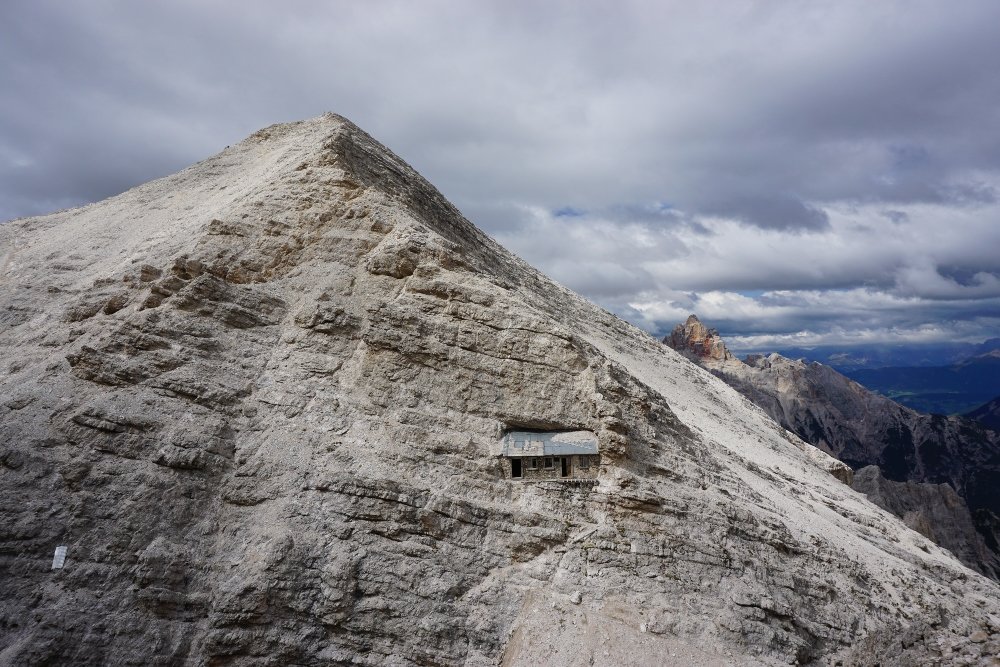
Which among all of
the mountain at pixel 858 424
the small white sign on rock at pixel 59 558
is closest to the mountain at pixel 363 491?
the small white sign on rock at pixel 59 558

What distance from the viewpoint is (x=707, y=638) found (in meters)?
17.0

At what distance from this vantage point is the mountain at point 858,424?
377 ft

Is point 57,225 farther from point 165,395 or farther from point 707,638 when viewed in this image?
point 707,638

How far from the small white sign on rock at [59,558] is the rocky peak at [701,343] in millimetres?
117421

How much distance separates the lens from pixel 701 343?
122 metres

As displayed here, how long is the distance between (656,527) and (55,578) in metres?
17.7

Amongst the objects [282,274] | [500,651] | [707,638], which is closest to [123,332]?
[282,274]

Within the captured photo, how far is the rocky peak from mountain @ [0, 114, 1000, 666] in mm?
99243

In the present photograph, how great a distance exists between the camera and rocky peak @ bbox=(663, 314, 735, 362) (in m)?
122

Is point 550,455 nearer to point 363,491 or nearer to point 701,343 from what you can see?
point 363,491

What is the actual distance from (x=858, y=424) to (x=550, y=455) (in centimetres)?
13830

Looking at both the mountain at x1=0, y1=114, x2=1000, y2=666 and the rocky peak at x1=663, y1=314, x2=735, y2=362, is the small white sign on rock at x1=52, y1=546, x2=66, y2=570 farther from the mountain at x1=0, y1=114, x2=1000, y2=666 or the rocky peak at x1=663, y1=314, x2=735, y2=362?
the rocky peak at x1=663, y1=314, x2=735, y2=362

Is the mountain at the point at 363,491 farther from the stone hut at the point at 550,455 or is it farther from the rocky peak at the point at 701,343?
the rocky peak at the point at 701,343

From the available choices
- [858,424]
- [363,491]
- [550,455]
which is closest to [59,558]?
[363,491]
